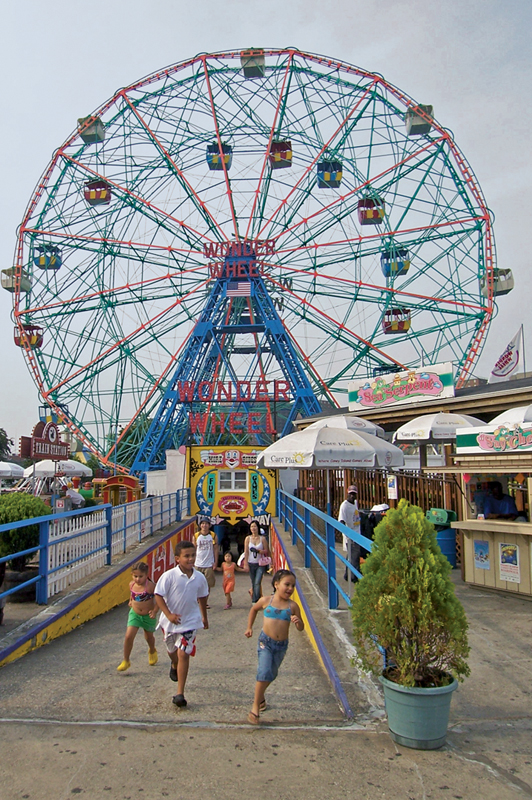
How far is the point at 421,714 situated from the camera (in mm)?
3227

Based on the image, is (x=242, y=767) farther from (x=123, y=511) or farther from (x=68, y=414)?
(x=68, y=414)

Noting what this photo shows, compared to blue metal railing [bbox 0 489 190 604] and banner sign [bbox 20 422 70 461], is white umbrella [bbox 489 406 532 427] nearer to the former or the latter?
blue metal railing [bbox 0 489 190 604]

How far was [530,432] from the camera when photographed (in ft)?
23.8

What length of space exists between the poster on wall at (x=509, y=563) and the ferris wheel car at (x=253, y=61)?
26242mm

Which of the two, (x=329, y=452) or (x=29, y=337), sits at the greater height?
(x=29, y=337)

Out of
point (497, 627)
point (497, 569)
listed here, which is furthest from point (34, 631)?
point (497, 569)

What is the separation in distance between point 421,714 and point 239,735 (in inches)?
40.9

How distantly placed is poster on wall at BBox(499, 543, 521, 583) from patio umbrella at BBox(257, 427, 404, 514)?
8.98 feet

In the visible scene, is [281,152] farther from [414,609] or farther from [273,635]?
[414,609]

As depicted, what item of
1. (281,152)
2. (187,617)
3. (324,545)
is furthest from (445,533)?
(281,152)

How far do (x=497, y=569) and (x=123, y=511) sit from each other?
18.8 ft

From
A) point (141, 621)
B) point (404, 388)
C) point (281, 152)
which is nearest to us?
point (141, 621)

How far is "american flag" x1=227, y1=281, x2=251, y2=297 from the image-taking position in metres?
27.2

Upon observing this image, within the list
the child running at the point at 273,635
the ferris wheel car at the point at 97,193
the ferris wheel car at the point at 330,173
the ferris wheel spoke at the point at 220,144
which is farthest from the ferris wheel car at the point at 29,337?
the child running at the point at 273,635
